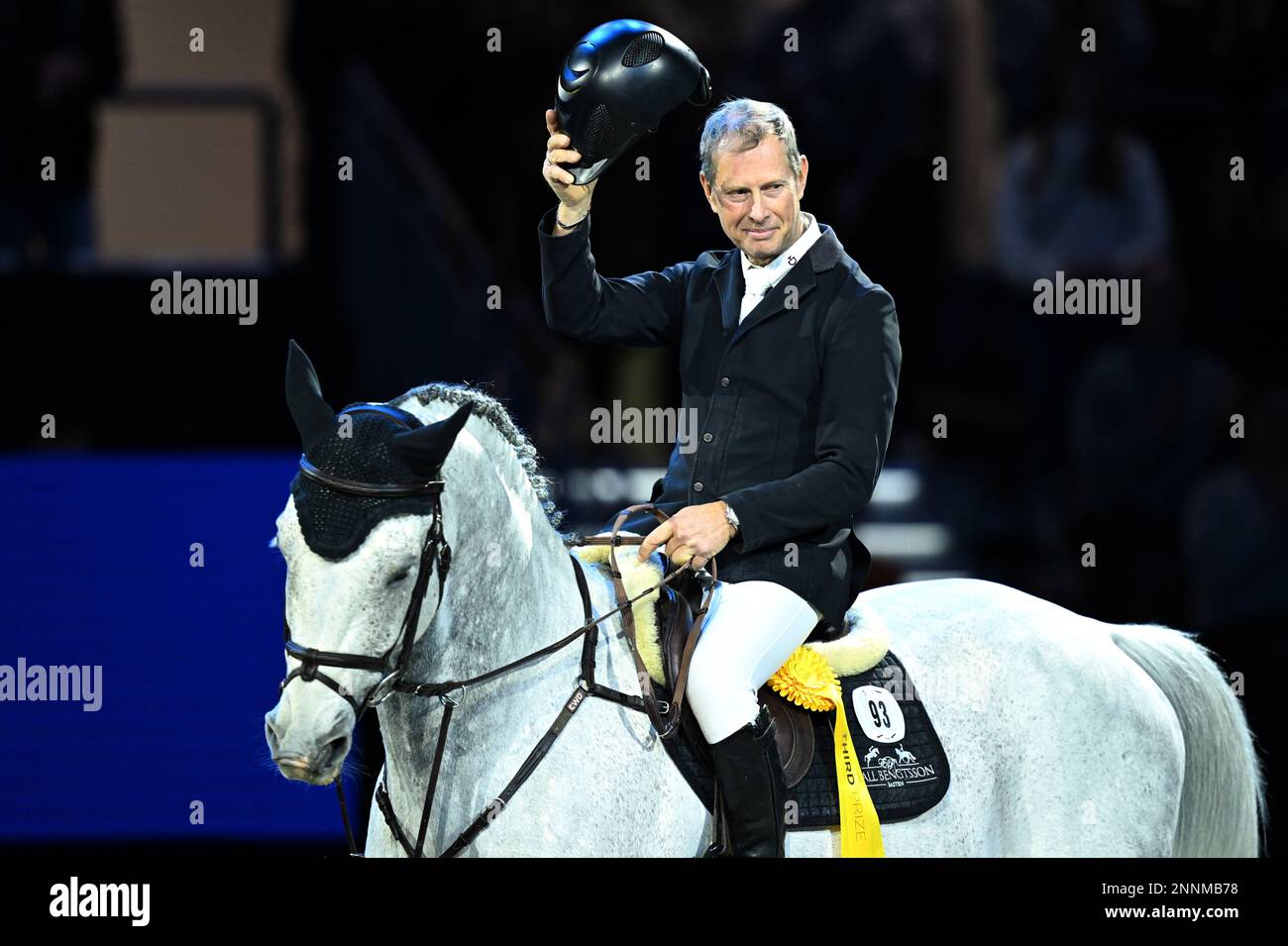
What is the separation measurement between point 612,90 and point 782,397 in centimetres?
66

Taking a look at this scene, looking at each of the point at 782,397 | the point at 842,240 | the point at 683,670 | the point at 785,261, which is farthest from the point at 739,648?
the point at 842,240

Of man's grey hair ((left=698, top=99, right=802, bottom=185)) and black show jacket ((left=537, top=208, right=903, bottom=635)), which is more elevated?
man's grey hair ((left=698, top=99, right=802, bottom=185))

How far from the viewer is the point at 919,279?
754 centimetres

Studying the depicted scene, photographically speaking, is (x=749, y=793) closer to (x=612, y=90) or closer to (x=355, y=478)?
(x=355, y=478)

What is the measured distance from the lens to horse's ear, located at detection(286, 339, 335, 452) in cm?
280

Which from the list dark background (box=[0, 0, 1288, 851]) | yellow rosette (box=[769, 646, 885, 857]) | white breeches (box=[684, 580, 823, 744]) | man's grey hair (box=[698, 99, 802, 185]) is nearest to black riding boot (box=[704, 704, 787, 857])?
white breeches (box=[684, 580, 823, 744])

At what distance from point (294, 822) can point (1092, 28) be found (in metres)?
4.84

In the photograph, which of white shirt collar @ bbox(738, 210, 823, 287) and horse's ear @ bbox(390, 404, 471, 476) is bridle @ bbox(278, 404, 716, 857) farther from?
white shirt collar @ bbox(738, 210, 823, 287)

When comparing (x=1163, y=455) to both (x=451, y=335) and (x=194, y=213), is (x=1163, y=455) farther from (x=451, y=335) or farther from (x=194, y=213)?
(x=194, y=213)

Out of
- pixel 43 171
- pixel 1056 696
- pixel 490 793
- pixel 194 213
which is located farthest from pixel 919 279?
pixel 490 793

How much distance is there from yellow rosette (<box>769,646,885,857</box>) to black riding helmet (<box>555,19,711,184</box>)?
102cm

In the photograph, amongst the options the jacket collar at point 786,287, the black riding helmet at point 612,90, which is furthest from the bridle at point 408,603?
the jacket collar at point 786,287

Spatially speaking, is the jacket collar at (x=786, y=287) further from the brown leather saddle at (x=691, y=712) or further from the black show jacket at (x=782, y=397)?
the brown leather saddle at (x=691, y=712)

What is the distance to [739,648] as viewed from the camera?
3104 millimetres
